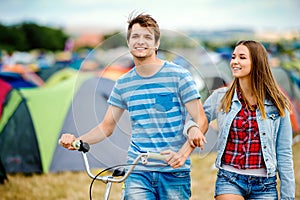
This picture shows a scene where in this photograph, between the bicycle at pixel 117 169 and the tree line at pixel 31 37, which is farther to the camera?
the tree line at pixel 31 37

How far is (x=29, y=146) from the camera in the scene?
5.85 m

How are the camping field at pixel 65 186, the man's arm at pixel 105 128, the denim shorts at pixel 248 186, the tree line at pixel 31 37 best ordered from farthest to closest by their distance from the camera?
1. the tree line at pixel 31 37
2. the camping field at pixel 65 186
3. the denim shorts at pixel 248 186
4. the man's arm at pixel 105 128

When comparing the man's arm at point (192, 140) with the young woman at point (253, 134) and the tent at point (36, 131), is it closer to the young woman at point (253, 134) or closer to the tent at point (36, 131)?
the young woman at point (253, 134)

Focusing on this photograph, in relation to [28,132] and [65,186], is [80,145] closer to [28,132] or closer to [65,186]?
[65,186]

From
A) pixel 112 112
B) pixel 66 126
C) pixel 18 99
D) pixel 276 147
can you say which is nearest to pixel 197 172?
pixel 66 126

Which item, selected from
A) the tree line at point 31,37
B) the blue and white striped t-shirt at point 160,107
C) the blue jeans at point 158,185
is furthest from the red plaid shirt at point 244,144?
the tree line at point 31,37

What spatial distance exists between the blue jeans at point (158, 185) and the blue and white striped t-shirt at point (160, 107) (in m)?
0.09

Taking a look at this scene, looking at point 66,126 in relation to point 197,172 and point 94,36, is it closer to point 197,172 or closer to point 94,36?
point 197,172

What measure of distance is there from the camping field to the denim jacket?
194cm

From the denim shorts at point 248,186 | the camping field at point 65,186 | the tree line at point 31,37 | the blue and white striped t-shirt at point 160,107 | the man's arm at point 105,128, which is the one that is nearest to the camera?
the blue and white striped t-shirt at point 160,107

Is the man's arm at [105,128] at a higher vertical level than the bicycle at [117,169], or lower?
higher

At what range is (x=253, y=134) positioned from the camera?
103 inches

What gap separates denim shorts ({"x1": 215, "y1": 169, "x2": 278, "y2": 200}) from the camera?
261 centimetres

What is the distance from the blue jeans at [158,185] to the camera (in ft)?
7.88
